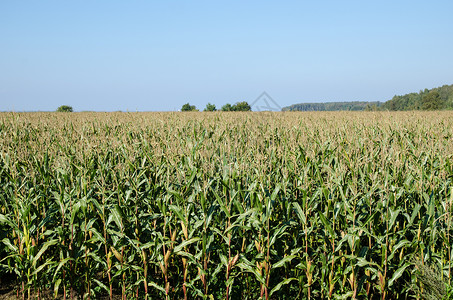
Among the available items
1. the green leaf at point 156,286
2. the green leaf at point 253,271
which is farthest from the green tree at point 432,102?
the green leaf at point 156,286

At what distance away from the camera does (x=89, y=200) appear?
4.45 metres

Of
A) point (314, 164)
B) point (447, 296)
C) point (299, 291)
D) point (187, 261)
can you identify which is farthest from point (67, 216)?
point (447, 296)

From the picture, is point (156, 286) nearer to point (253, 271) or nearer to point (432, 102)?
point (253, 271)

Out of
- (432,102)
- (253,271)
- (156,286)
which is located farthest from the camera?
(432,102)

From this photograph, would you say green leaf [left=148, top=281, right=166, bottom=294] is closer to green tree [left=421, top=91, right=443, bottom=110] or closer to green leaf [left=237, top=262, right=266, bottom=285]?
green leaf [left=237, top=262, right=266, bottom=285]

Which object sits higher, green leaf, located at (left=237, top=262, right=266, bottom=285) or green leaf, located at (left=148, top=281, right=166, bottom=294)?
green leaf, located at (left=237, top=262, right=266, bottom=285)

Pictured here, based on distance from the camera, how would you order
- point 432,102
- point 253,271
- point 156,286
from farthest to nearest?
point 432,102, point 156,286, point 253,271

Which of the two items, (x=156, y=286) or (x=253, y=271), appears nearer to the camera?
(x=253, y=271)

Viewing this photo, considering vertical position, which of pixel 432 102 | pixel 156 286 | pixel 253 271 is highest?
pixel 432 102

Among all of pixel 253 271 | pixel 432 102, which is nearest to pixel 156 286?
pixel 253 271

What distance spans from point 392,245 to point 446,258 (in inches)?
37.0

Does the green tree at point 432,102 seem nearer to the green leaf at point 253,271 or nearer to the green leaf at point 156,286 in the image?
the green leaf at point 253,271

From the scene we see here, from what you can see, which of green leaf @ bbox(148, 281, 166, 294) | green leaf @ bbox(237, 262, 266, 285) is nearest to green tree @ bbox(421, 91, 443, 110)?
green leaf @ bbox(237, 262, 266, 285)

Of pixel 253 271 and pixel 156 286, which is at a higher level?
pixel 253 271
